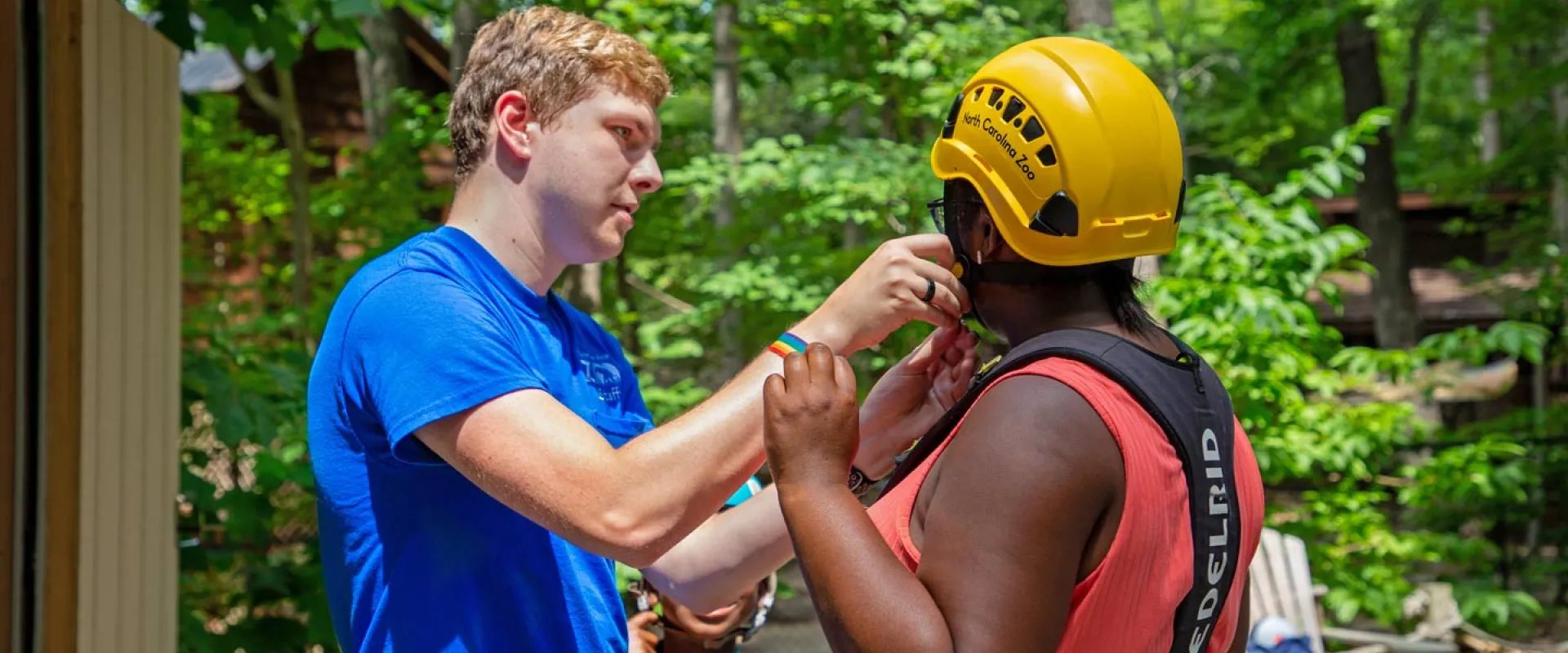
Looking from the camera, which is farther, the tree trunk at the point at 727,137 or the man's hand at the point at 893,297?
the tree trunk at the point at 727,137

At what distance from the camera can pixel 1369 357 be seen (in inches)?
247

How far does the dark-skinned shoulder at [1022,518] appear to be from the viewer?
1309 millimetres

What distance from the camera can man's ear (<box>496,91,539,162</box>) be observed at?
6.38 ft

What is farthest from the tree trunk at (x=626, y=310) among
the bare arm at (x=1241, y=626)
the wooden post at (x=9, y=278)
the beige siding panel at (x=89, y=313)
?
the bare arm at (x=1241, y=626)

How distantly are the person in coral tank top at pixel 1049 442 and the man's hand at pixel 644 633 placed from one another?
1.05 meters

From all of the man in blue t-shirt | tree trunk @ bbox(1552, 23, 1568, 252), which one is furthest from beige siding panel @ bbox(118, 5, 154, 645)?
tree trunk @ bbox(1552, 23, 1568, 252)

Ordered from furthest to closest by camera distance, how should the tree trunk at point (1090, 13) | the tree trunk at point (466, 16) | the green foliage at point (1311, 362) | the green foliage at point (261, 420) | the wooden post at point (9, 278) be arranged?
the tree trunk at point (466, 16), the tree trunk at point (1090, 13), the green foliage at point (1311, 362), the green foliage at point (261, 420), the wooden post at point (9, 278)

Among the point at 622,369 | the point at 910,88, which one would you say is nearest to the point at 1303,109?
the point at 910,88

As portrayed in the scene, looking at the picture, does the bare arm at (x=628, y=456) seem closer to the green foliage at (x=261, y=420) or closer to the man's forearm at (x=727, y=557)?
the man's forearm at (x=727, y=557)

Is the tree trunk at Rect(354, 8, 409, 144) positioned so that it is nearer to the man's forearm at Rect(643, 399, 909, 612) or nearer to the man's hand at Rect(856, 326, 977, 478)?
the man's forearm at Rect(643, 399, 909, 612)

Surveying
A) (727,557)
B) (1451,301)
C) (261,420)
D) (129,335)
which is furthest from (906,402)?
(1451,301)

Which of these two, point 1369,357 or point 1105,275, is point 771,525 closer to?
point 1105,275

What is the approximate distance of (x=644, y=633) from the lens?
2.51 meters

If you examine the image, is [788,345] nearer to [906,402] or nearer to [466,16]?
[906,402]
